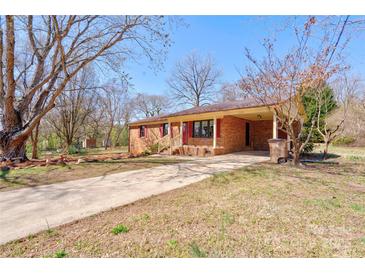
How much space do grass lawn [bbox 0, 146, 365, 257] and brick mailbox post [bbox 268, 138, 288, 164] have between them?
4.13 m

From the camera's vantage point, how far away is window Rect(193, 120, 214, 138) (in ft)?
43.8

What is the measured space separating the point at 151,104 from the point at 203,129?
92.1ft

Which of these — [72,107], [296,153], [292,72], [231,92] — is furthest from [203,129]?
[72,107]

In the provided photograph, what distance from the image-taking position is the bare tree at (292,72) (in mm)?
6332

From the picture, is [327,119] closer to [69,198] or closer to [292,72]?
[292,72]

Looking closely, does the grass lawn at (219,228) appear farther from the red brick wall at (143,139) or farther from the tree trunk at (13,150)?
the red brick wall at (143,139)

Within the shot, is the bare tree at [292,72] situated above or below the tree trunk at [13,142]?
above

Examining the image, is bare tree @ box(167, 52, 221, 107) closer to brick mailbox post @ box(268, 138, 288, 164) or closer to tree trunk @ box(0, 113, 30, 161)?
brick mailbox post @ box(268, 138, 288, 164)

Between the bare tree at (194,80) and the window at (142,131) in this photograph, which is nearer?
the window at (142,131)

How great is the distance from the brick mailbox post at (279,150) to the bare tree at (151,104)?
104 ft

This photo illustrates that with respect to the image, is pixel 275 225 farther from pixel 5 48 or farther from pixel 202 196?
pixel 5 48

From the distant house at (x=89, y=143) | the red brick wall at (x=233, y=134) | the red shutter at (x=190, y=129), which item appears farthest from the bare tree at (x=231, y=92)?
the distant house at (x=89, y=143)

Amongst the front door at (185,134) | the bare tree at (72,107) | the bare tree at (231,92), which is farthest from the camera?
the bare tree at (72,107)

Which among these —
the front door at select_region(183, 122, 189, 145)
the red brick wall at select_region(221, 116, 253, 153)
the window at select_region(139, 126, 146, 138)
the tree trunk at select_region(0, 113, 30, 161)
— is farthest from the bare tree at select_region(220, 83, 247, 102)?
the tree trunk at select_region(0, 113, 30, 161)
